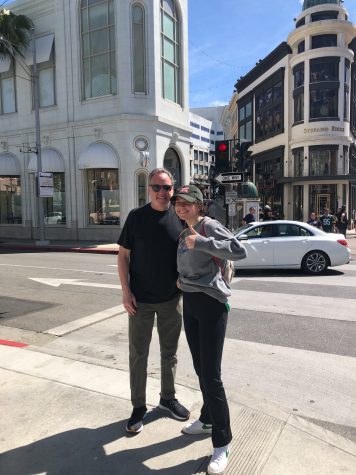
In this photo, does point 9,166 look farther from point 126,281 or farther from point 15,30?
point 126,281

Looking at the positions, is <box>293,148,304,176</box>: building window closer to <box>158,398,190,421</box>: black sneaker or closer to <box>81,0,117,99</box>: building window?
<box>81,0,117,99</box>: building window

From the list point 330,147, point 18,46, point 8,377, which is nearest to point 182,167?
point 18,46

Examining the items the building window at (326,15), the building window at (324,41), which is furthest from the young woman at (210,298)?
the building window at (326,15)

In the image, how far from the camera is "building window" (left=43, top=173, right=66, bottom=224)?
22.0m

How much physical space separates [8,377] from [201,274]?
2530 mm

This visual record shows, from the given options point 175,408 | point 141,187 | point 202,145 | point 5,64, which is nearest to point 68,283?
point 175,408

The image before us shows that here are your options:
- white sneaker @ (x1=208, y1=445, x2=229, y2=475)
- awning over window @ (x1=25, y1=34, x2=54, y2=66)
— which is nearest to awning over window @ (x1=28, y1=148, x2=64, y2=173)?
awning over window @ (x1=25, y1=34, x2=54, y2=66)

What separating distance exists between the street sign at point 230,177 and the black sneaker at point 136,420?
1197 centimetres

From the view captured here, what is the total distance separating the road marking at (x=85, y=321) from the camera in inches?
235

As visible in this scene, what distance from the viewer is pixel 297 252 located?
34.7 ft

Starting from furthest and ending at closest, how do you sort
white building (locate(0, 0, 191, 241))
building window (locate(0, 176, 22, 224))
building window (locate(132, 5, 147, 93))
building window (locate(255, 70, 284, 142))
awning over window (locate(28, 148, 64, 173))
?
1. building window (locate(255, 70, 284, 142))
2. building window (locate(0, 176, 22, 224))
3. awning over window (locate(28, 148, 64, 173))
4. white building (locate(0, 0, 191, 241))
5. building window (locate(132, 5, 147, 93))

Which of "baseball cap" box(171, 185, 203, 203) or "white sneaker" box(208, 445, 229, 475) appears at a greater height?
"baseball cap" box(171, 185, 203, 203)

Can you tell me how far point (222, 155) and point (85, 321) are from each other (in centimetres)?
934

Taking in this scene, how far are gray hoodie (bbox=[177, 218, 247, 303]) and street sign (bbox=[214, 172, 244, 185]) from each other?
39.1 ft
